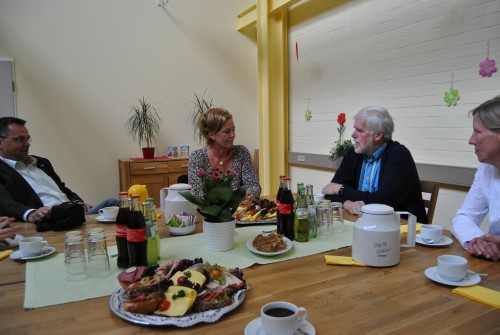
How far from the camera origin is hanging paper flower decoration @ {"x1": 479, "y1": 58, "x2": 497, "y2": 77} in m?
2.74

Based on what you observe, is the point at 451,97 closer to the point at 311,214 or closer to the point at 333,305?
the point at 311,214

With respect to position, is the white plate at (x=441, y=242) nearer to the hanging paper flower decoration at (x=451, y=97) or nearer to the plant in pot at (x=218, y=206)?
the plant in pot at (x=218, y=206)

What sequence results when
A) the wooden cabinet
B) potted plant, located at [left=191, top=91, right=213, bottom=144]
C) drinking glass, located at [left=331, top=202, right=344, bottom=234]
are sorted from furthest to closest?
potted plant, located at [left=191, top=91, right=213, bottom=144], the wooden cabinet, drinking glass, located at [left=331, top=202, right=344, bottom=234]

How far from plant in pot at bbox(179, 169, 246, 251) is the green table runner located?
48 millimetres

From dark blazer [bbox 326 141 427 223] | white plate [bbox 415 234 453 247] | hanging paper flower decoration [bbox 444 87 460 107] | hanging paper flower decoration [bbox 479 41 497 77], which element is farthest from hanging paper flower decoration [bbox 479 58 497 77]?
white plate [bbox 415 234 453 247]

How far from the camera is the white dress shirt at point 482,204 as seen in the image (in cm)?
149

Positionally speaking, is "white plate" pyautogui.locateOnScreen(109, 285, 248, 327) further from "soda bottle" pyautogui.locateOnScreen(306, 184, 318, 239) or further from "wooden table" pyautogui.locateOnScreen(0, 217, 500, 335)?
"soda bottle" pyautogui.locateOnScreen(306, 184, 318, 239)

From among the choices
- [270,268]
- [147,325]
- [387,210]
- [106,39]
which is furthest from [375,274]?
[106,39]

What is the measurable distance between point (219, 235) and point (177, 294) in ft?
1.46

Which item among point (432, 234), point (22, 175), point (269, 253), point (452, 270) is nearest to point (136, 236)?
point (269, 253)

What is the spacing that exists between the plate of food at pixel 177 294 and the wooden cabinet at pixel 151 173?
11.3 ft

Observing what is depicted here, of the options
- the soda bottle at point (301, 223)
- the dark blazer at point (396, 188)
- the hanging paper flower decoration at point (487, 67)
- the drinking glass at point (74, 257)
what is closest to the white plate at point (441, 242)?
the soda bottle at point (301, 223)

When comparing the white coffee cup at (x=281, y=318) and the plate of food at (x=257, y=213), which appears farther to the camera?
the plate of food at (x=257, y=213)

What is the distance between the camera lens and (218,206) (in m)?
1.27
